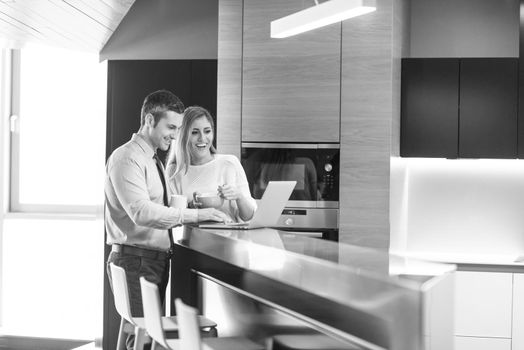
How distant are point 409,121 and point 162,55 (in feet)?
6.64

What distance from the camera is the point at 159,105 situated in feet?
15.8

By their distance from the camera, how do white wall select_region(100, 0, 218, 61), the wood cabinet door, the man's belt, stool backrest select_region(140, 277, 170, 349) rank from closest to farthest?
stool backrest select_region(140, 277, 170, 349), the man's belt, the wood cabinet door, white wall select_region(100, 0, 218, 61)

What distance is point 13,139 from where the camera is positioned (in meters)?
7.75

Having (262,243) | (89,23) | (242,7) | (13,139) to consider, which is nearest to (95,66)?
(13,139)

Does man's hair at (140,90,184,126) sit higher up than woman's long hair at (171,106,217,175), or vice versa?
man's hair at (140,90,184,126)

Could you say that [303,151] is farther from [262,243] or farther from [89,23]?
[262,243]

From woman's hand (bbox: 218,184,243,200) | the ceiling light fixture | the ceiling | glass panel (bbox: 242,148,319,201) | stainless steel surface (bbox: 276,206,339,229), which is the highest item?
the ceiling

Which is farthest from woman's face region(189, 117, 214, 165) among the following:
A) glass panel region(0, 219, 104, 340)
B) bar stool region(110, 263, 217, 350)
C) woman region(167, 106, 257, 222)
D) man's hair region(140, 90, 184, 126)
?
glass panel region(0, 219, 104, 340)

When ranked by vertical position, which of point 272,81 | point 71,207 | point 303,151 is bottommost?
point 71,207

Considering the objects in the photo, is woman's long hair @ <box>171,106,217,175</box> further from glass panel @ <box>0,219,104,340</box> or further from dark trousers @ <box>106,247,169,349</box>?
glass panel @ <box>0,219,104,340</box>

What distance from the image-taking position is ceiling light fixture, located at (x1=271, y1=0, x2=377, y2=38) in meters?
3.67

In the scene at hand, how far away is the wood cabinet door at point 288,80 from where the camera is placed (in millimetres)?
5539

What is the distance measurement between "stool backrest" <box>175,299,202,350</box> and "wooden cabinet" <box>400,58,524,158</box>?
3156 millimetres

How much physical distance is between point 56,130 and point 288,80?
2.88m
